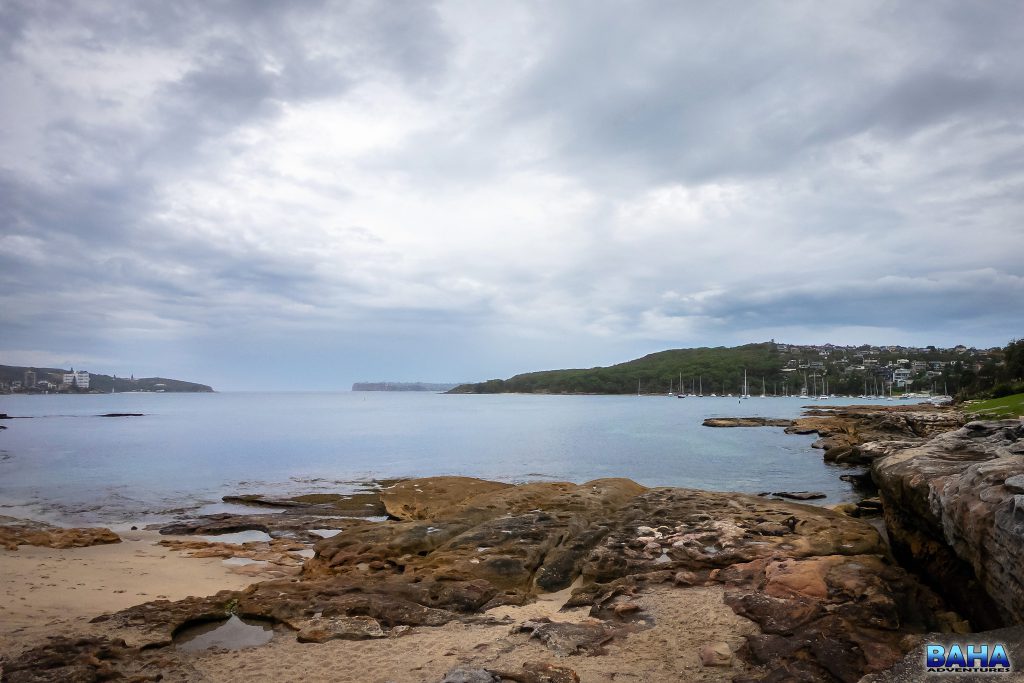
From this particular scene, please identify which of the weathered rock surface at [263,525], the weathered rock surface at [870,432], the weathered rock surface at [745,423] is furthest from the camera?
the weathered rock surface at [745,423]

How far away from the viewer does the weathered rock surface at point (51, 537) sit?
15.1m

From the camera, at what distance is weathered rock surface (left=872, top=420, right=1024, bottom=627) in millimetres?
6535

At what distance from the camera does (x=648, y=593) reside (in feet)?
32.1

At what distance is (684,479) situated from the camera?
30.3 m

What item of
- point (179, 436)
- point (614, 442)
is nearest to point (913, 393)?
point (614, 442)

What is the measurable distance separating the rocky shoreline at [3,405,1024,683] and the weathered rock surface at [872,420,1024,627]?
1.4 inches

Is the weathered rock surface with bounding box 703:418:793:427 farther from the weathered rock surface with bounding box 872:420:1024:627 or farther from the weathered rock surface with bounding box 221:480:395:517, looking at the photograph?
the weathered rock surface with bounding box 872:420:1024:627

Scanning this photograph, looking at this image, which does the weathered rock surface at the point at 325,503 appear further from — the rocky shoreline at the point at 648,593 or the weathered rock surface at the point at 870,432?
the weathered rock surface at the point at 870,432

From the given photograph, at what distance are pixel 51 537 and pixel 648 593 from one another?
52.6 ft

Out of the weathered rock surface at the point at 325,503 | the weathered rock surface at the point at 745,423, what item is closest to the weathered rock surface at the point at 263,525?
the weathered rock surface at the point at 325,503

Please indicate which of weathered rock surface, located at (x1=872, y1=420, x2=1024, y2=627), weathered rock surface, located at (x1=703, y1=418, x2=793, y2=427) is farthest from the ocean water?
weathered rock surface, located at (x1=872, y1=420, x2=1024, y2=627)

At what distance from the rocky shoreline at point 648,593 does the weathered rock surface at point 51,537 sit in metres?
3.97

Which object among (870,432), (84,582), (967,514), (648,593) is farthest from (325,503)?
(870,432)

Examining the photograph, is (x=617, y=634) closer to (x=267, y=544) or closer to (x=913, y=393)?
(x=267, y=544)
